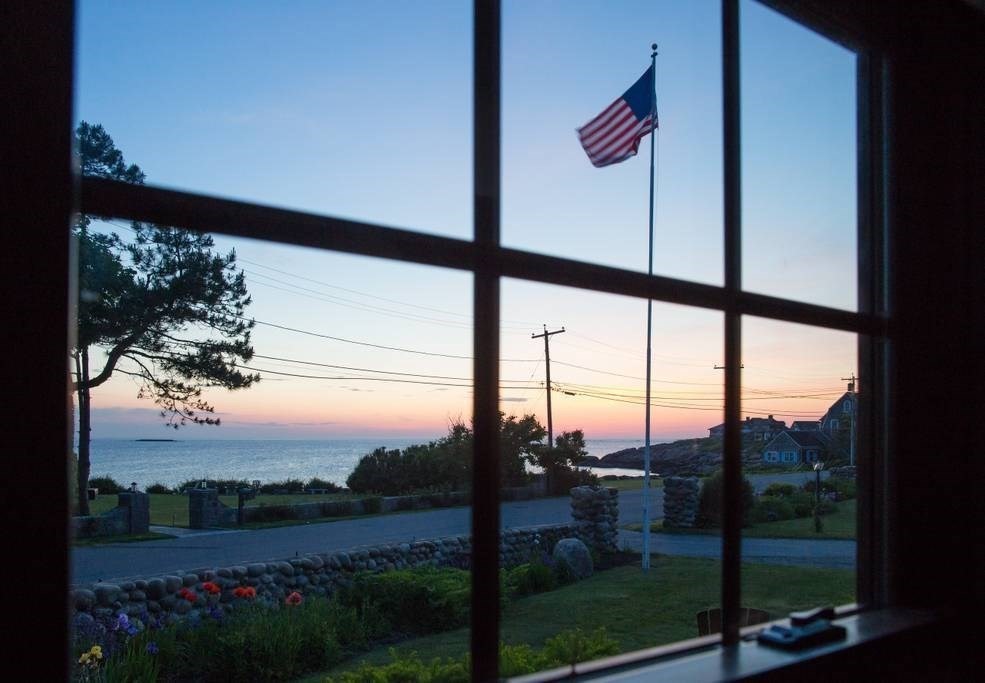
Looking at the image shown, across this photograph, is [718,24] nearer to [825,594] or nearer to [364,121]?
[364,121]

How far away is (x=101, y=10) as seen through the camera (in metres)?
1.75

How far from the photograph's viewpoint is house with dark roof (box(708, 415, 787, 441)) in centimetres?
277

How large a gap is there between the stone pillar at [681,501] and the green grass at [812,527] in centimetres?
95

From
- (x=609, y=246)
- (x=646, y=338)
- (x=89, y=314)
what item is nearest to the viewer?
(x=89, y=314)

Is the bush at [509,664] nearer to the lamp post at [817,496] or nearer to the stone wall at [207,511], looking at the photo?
the stone wall at [207,511]

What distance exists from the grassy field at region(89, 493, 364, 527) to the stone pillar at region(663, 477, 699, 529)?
112 inches

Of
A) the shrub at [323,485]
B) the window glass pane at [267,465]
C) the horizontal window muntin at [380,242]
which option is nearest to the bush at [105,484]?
the window glass pane at [267,465]

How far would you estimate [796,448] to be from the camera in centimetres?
304

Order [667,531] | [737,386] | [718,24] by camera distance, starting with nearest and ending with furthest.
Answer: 1. [737,386]
2. [718,24]
3. [667,531]

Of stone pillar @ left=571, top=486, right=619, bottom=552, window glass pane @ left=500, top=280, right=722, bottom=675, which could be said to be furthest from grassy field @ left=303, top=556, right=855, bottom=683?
stone pillar @ left=571, top=486, right=619, bottom=552

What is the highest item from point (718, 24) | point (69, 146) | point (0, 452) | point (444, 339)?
point (718, 24)

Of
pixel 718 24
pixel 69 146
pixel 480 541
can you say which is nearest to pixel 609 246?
pixel 718 24

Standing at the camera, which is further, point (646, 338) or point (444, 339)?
point (646, 338)

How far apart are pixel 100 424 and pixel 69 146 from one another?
78cm
